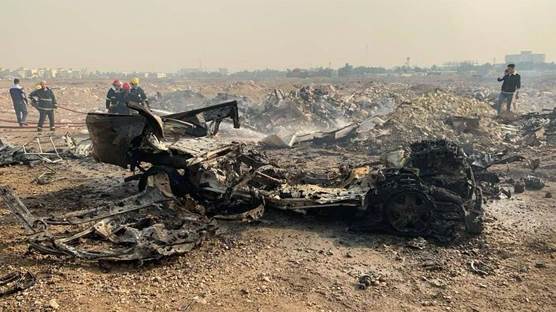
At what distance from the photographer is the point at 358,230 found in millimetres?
5746

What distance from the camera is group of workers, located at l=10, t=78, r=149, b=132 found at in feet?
43.2

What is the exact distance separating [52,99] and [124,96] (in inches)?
162

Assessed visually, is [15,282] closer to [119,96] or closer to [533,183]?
[533,183]

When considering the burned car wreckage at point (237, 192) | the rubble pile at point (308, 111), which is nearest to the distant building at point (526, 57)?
the rubble pile at point (308, 111)

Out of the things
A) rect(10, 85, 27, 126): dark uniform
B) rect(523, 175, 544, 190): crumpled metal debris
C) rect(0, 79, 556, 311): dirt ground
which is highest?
rect(10, 85, 27, 126): dark uniform

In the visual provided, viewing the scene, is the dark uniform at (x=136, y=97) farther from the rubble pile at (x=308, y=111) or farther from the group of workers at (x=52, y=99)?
the rubble pile at (x=308, y=111)

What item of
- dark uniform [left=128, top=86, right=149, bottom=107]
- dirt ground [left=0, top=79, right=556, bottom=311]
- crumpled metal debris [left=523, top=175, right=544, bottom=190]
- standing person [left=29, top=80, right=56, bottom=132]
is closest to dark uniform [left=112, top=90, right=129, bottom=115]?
dark uniform [left=128, top=86, right=149, bottom=107]

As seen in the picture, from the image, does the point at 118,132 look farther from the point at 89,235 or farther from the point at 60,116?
the point at 60,116

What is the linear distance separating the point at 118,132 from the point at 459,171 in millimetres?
4829

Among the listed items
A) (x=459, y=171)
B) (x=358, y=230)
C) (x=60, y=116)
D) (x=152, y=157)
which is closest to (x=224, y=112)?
(x=152, y=157)

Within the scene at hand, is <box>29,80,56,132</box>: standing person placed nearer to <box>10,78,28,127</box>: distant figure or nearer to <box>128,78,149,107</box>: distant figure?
<box>10,78,28,127</box>: distant figure

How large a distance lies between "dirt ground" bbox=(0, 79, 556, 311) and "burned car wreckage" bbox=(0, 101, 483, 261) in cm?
25

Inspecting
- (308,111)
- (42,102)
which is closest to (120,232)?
(42,102)

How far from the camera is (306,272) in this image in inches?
182
